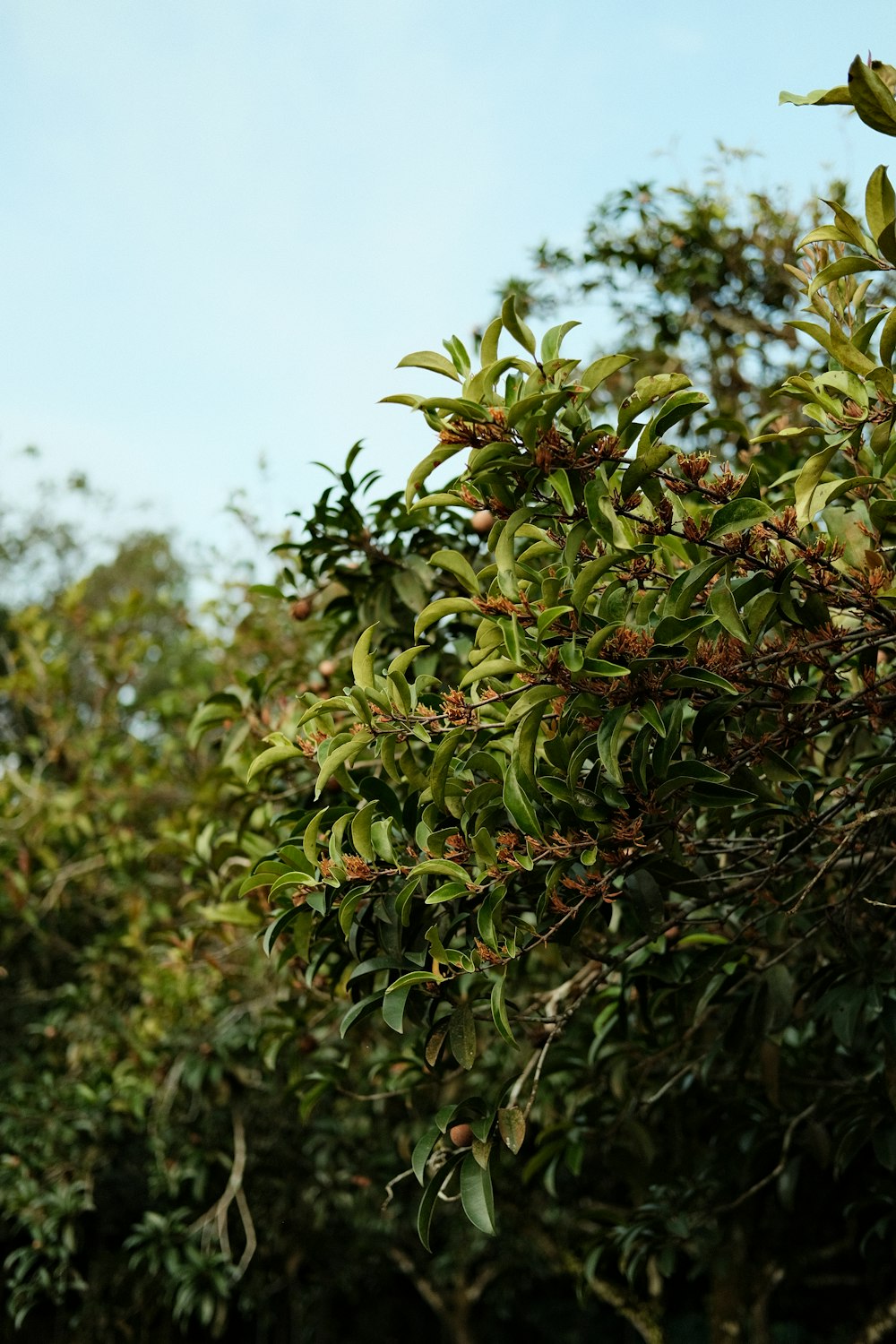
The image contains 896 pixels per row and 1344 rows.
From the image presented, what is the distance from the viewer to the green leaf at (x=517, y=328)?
1.43m

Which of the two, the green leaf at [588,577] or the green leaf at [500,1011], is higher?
the green leaf at [588,577]

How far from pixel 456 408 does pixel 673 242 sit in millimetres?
3324

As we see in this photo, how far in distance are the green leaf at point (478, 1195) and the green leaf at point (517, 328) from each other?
1.14 meters

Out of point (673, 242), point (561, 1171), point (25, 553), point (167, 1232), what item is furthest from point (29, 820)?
point (25, 553)

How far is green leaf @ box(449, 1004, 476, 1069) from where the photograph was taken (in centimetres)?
179

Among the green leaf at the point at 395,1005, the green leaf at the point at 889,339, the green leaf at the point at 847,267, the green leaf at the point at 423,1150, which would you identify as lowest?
the green leaf at the point at 423,1150

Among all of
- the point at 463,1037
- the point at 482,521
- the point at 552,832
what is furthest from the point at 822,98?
the point at 463,1037

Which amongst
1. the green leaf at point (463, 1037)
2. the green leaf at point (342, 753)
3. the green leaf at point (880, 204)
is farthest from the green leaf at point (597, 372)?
the green leaf at point (463, 1037)

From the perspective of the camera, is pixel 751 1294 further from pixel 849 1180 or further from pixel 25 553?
pixel 25 553

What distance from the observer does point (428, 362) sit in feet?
5.02

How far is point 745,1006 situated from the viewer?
7.74ft

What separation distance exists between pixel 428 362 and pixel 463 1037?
3.31ft

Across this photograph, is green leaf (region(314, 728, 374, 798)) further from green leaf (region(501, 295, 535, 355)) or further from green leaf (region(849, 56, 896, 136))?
→ green leaf (region(849, 56, 896, 136))

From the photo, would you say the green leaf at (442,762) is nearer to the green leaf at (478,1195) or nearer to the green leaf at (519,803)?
the green leaf at (519,803)
